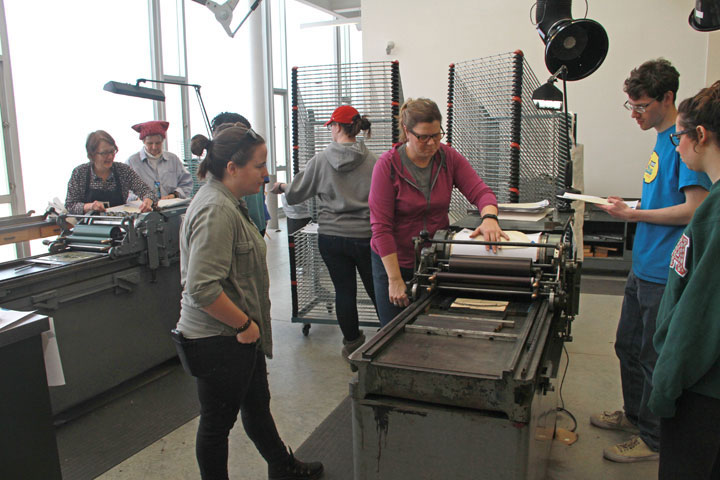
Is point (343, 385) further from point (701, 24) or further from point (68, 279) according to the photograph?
point (701, 24)

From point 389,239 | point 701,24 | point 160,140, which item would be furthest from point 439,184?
point 160,140

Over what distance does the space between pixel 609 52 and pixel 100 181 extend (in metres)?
4.92

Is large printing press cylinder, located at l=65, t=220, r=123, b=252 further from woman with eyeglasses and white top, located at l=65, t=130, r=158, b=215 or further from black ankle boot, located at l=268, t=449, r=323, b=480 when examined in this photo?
black ankle boot, located at l=268, t=449, r=323, b=480

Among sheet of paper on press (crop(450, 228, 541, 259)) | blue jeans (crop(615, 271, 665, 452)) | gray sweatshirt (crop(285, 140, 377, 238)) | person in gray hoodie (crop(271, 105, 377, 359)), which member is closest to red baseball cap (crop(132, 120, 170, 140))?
person in gray hoodie (crop(271, 105, 377, 359))

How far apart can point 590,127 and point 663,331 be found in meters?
4.86

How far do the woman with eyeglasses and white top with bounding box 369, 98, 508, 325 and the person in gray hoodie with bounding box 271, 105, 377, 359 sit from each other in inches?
29.0

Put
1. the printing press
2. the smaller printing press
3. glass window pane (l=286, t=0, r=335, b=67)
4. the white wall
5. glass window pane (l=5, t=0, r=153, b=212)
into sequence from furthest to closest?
glass window pane (l=286, t=0, r=335, b=67), the white wall, glass window pane (l=5, t=0, r=153, b=212), the printing press, the smaller printing press

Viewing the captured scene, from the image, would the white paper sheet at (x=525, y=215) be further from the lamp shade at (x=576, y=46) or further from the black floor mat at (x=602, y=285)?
the black floor mat at (x=602, y=285)

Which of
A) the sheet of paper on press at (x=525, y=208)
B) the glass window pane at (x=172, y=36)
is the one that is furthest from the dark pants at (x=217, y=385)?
the glass window pane at (x=172, y=36)

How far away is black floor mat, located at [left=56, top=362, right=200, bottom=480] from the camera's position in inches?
92.5

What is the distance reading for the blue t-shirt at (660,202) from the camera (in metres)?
1.92

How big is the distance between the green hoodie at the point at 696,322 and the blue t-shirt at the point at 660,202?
0.67 meters

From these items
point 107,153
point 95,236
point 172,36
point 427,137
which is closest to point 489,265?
point 427,137

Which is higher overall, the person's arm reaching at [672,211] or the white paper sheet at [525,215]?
the person's arm reaching at [672,211]
